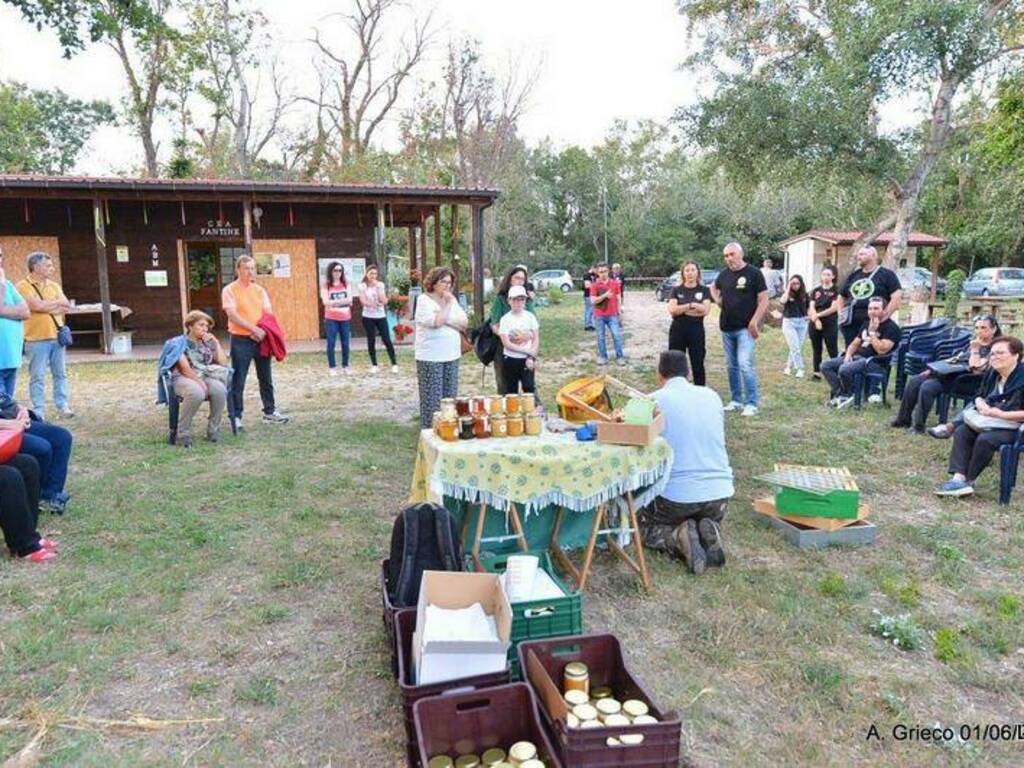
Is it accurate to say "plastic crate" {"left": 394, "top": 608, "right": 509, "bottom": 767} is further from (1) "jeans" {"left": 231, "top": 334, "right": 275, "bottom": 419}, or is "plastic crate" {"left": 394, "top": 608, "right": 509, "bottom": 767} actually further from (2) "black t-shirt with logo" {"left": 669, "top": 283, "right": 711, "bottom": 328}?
(2) "black t-shirt with logo" {"left": 669, "top": 283, "right": 711, "bottom": 328}

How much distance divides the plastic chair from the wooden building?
32.7 ft

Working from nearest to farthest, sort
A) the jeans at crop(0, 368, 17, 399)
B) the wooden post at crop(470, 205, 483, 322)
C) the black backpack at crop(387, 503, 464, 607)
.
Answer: the black backpack at crop(387, 503, 464, 607) → the jeans at crop(0, 368, 17, 399) → the wooden post at crop(470, 205, 483, 322)

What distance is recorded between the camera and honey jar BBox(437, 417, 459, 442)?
365 cm

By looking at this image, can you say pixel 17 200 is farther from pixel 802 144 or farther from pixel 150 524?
pixel 802 144

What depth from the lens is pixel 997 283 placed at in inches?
1115

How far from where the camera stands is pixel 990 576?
3.84 metres

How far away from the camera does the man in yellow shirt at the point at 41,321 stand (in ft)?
21.6

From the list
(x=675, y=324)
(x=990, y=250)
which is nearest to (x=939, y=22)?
(x=675, y=324)

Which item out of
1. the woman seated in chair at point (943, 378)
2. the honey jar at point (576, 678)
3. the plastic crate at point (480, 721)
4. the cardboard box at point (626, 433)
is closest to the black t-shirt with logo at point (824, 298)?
the woman seated in chair at point (943, 378)

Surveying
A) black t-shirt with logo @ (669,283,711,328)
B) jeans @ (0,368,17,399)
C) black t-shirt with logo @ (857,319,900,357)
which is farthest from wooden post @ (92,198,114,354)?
black t-shirt with logo @ (857,319,900,357)

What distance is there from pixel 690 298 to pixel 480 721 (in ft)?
18.1

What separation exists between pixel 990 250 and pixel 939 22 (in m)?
24.0

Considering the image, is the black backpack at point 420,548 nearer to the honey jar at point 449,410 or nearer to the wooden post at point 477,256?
the honey jar at point 449,410

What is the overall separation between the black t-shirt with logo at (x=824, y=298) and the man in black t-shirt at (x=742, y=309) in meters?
2.40
